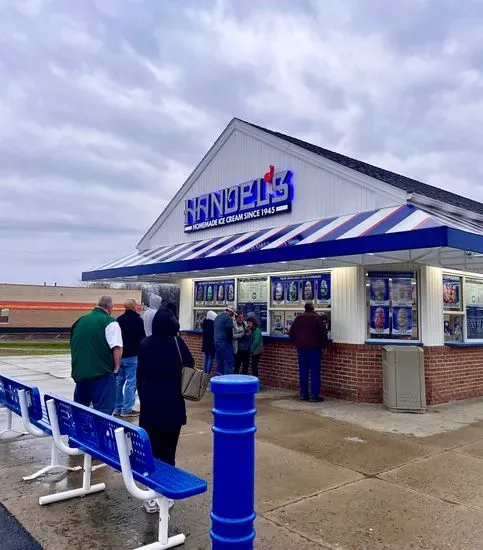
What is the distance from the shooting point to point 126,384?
7844 millimetres

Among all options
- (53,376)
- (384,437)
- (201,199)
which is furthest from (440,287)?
(53,376)

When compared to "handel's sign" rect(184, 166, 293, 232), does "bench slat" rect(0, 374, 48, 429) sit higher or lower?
lower

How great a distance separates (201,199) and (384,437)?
8.54 meters

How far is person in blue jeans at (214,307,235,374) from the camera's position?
1006 cm

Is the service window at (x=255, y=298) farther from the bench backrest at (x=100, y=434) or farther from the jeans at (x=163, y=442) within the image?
the jeans at (x=163, y=442)

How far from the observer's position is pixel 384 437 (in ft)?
21.6

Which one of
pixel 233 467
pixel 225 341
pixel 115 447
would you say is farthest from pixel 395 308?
pixel 233 467

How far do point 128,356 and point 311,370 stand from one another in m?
3.42

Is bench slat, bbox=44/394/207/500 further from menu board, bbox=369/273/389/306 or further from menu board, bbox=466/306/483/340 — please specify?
menu board, bbox=466/306/483/340

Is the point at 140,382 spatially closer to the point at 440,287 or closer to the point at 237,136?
the point at 440,287

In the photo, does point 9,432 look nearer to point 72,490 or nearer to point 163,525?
point 72,490

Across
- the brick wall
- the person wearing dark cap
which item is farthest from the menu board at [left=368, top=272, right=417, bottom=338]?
the person wearing dark cap

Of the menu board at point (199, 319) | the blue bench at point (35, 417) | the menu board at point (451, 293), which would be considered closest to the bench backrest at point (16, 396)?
the blue bench at point (35, 417)

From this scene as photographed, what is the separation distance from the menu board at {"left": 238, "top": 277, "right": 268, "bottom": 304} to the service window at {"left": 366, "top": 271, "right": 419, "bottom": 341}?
290 centimetres
